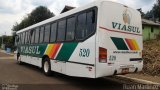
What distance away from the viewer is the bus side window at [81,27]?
987cm

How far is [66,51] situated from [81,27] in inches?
58.3

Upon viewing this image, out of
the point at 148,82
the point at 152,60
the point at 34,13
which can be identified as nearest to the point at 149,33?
the point at 152,60

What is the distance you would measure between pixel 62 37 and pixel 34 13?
69786 millimetres

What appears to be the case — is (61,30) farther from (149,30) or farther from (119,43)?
(149,30)

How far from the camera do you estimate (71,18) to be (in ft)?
36.0

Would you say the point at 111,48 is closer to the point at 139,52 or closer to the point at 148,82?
the point at 139,52

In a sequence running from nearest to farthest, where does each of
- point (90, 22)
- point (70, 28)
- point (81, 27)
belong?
point (90, 22) → point (81, 27) → point (70, 28)

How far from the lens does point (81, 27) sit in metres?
10.1

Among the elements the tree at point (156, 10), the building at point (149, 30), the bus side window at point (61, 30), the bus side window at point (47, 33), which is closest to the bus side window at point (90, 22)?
the bus side window at point (61, 30)

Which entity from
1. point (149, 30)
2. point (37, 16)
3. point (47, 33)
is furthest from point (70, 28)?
point (37, 16)

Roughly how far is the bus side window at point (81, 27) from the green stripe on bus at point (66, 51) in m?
0.40

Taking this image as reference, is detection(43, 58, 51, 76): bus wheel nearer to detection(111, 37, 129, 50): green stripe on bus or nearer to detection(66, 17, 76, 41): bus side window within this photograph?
detection(66, 17, 76, 41): bus side window

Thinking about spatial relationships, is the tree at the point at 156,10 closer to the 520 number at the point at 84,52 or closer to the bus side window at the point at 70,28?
the bus side window at the point at 70,28

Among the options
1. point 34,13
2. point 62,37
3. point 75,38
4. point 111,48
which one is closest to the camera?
point 111,48
